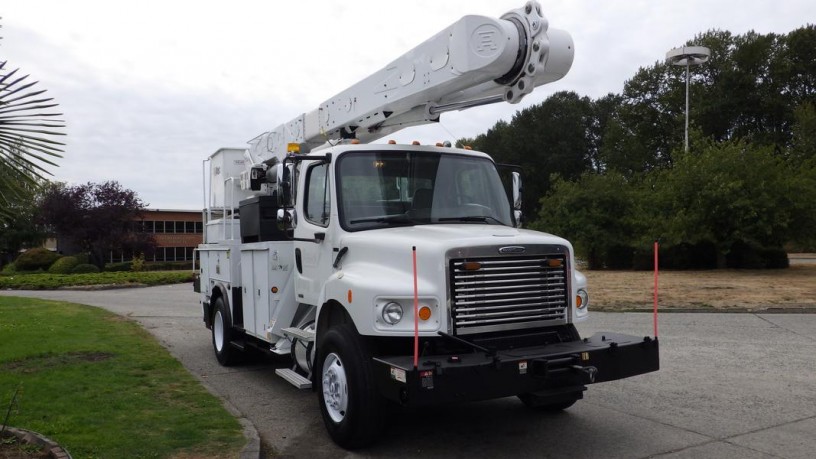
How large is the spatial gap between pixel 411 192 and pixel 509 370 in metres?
2.22

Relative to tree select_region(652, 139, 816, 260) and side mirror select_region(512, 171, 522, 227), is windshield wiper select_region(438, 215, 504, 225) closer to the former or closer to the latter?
side mirror select_region(512, 171, 522, 227)

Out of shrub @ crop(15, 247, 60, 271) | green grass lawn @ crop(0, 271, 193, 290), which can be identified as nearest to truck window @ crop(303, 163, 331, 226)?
green grass lawn @ crop(0, 271, 193, 290)

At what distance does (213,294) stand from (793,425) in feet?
25.8

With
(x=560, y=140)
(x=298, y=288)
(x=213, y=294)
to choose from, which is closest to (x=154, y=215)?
(x=560, y=140)

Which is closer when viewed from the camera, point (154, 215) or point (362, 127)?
point (362, 127)

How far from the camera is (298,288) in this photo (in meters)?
7.36

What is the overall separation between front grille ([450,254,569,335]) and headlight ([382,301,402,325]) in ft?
1.44

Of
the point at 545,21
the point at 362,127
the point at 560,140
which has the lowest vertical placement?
the point at 362,127

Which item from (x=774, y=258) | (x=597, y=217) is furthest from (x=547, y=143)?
(x=774, y=258)

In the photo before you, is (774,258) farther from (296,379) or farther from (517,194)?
(296,379)

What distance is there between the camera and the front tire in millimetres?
9414

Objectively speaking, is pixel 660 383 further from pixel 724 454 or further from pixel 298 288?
pixel 298 288

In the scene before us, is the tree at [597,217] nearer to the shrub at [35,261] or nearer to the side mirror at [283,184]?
the side mirror at [283,184]

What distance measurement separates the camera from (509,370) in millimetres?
5039
